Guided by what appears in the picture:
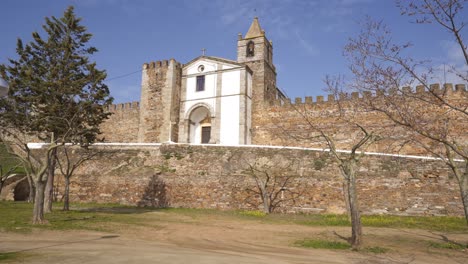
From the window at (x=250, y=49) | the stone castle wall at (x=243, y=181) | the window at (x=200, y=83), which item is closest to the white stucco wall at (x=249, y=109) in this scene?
the window at (x=250, y=49)

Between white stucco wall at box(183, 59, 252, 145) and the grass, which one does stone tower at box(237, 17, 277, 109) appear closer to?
white stucco wall at box(183, 59, 252, 145)

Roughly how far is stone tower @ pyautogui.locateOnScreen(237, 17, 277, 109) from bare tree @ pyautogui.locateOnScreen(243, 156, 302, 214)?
1035cm

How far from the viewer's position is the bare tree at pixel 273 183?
16016mm

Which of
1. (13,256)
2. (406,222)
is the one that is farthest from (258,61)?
(13,256)

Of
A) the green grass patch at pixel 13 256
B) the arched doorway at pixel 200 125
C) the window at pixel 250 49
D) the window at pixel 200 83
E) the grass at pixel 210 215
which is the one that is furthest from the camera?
the window at pixel 250 49

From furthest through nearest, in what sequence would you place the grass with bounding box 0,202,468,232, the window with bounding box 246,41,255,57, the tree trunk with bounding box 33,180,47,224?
the window with bounding box 246,41,255,57 → the tree trunk with bounding box 33,180,47,224 → the grass with bounding box 0,202,468,232

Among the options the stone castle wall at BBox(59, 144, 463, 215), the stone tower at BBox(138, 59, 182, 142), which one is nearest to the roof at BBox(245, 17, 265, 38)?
the stone tower at BBox(138, 59, 182, 142)

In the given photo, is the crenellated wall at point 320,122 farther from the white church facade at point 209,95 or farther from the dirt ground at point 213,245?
the dirt ground at point 213,245

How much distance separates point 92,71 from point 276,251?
11.1 m

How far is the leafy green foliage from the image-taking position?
45.6 ft

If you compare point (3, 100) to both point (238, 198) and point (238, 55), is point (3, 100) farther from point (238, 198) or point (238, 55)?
point (238, 55)

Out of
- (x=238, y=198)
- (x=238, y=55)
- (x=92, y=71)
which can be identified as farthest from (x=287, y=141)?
(x=92, y=71)

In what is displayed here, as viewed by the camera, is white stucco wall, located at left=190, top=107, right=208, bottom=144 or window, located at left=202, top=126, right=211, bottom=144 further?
white stucco wall, located at left=190, top=107, right=208, bottom=144

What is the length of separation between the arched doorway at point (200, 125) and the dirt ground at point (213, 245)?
16219 millimetres
